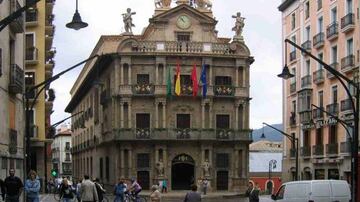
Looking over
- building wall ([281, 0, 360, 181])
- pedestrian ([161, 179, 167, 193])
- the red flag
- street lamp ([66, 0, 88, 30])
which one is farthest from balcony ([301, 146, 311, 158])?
street lamp ([66, 0, 88, 30])

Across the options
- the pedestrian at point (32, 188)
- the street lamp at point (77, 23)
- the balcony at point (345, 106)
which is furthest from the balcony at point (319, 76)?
the street lamp at point (77, 23)

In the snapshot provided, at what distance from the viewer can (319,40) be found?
54.7 meters

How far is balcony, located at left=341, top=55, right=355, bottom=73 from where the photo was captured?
48.3 metres

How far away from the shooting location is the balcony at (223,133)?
65750 mm

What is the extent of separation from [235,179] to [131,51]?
14549mm

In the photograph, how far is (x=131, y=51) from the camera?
6488cm

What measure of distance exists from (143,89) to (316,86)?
16.2m

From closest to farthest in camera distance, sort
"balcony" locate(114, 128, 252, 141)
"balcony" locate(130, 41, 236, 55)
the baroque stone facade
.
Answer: "balcony" locate(114, 128, 252, 141)
the baroque stone facade
"balcony" locate(130, 41, 236, 55)

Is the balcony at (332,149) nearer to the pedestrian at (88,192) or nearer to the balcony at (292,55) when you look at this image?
the balcony at (292,55)

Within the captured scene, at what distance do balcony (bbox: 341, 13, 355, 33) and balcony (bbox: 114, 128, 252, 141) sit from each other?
18999 millimetres

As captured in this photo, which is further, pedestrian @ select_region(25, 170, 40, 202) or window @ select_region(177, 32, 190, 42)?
window @ select_region(177, 32, 190, 42)

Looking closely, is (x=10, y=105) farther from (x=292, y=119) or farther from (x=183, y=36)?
(x=183, y=36)

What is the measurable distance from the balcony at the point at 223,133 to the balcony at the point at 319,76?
1231 cm

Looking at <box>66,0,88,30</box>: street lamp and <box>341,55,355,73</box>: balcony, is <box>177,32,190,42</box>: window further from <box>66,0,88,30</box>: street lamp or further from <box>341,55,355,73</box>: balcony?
<box>66,0,88,30</box>: street lamp
